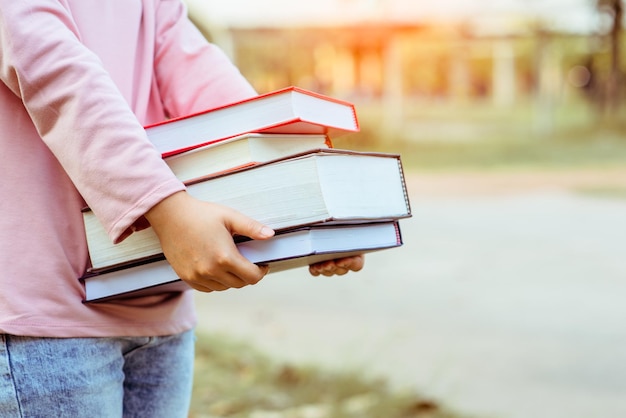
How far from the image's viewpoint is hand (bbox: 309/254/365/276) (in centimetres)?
99

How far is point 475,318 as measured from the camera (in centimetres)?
393

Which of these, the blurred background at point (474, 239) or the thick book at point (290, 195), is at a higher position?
the thick book at point (290, 195)

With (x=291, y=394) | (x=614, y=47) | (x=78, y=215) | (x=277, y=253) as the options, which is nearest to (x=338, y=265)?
(x=277, y=253)

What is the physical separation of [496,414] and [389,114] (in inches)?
467

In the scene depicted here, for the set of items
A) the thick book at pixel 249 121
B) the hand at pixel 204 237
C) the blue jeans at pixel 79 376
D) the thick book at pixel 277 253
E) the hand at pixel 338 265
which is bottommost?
the blue jeans at pixel 79 376

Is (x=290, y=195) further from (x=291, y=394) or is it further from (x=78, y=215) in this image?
(x=291, y=394)

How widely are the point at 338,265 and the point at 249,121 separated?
0.64ft

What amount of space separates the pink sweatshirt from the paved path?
2032 mm

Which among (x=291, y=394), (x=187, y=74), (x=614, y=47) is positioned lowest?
(x=614, y=47)

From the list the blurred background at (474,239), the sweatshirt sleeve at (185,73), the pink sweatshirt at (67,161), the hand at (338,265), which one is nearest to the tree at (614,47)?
the blurred background at (474,239)

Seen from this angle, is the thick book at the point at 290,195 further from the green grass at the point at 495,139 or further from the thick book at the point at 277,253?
the green grass at the point at 495,139

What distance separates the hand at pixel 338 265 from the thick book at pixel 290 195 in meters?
0.08

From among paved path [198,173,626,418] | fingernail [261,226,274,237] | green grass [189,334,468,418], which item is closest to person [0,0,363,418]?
fingernail [261,226,274,237]

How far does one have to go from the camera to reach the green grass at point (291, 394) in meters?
2.66
